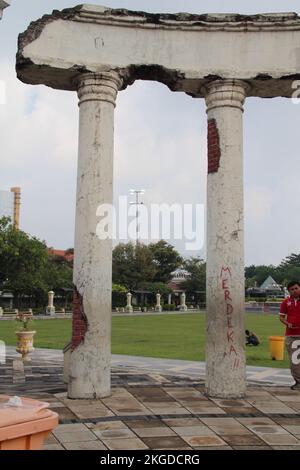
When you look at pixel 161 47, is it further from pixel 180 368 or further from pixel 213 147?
pixel 180 368

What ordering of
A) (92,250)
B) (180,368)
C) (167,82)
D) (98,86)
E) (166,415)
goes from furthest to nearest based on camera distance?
(180,368), (167,82), (98,86), (92,250), (166,415)

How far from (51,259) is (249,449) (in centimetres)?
5948

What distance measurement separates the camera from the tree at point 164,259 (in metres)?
71.9

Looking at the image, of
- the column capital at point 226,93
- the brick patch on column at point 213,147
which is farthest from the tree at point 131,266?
the column capital at point 226,93

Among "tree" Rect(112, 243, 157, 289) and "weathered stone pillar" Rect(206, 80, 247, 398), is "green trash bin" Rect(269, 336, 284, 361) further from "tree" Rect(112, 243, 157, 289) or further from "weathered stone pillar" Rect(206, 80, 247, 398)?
"tree" Rect(112, 243, 157, 289)

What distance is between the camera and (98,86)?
852 cm

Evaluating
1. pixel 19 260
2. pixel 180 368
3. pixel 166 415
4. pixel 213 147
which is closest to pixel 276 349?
pixel 180 368

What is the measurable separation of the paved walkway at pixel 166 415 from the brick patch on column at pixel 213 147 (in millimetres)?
3675

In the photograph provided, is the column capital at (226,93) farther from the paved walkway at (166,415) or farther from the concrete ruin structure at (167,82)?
the paved walkway at (166,415)

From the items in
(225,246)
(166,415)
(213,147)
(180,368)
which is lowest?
(180,368)

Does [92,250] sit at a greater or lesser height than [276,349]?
greater

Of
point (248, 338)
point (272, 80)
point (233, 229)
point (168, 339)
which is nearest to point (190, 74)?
point (272, 80)

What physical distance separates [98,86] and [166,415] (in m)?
5.08

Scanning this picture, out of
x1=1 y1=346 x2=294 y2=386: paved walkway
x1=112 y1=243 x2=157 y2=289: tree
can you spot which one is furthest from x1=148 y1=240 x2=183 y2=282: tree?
x1=1 y1=346 x2=294 y2=386: paved walkway
